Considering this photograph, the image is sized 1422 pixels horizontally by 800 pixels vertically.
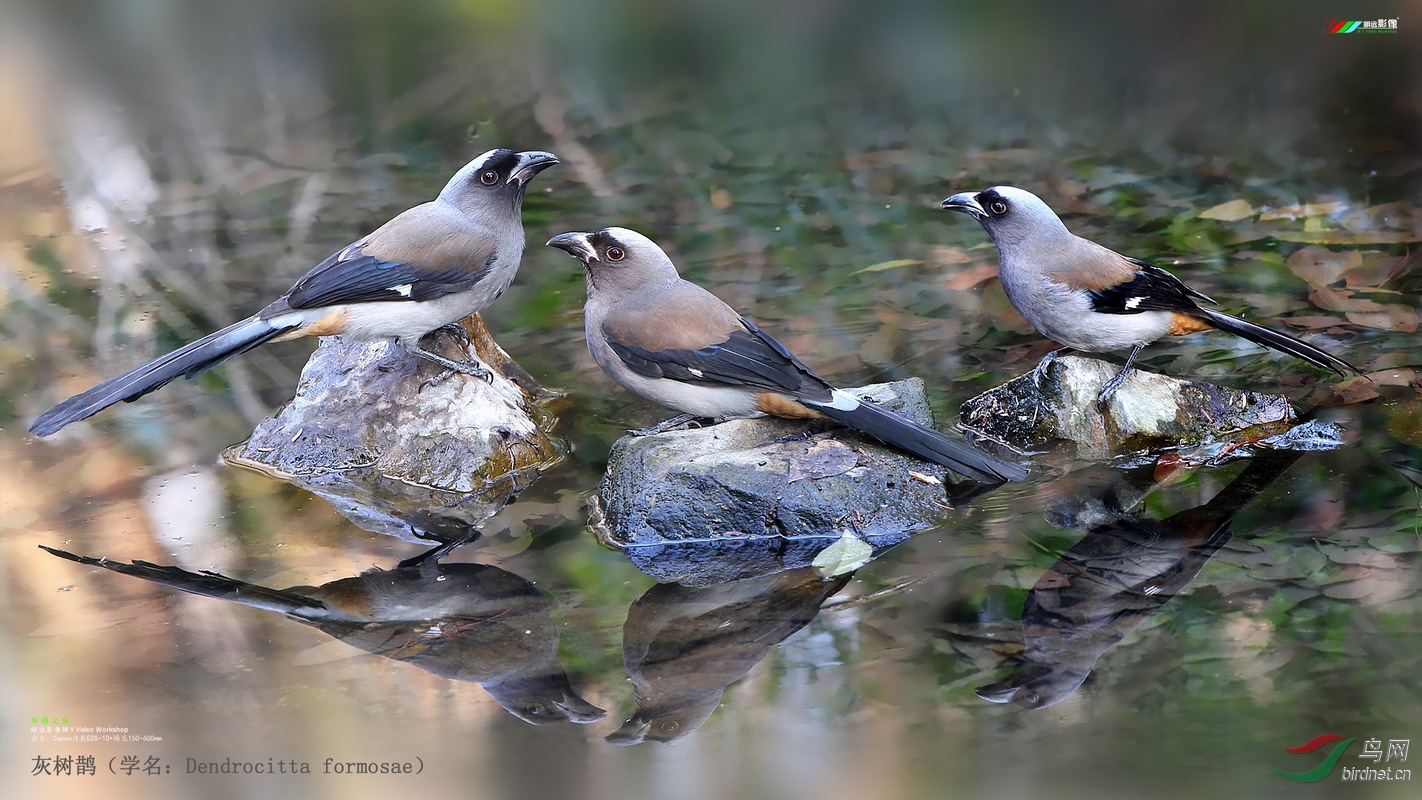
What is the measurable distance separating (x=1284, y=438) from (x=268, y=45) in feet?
40.8

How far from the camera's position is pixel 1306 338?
6992 millimetres

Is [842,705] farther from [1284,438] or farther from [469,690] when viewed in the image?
[1284,438]

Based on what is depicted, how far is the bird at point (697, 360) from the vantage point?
18.9 feet

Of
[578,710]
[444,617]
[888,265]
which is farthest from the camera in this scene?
[888,265]

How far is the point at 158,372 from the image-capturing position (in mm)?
5840

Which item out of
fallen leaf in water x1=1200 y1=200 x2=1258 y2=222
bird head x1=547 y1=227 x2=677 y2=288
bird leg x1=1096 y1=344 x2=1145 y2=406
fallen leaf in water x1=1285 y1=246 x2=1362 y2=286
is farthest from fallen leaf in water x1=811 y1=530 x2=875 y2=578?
fallen leaf in water x1=1200 y1=200 x2=1258 y2=222

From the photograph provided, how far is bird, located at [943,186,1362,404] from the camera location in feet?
20.2

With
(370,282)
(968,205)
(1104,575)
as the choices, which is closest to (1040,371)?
(968,205)

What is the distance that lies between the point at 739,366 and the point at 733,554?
37.2 inches

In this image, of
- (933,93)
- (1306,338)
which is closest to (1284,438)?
(1306,338)

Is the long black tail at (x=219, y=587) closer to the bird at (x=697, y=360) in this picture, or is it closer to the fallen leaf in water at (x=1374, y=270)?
the bird at (x=697, y=360)

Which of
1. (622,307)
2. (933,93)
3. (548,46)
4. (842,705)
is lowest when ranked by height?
(842,705)

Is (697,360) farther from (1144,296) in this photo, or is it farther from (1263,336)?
(1263,336)

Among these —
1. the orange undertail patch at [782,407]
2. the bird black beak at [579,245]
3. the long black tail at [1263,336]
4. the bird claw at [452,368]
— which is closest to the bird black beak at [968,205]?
the long black tail at [1263,336]
